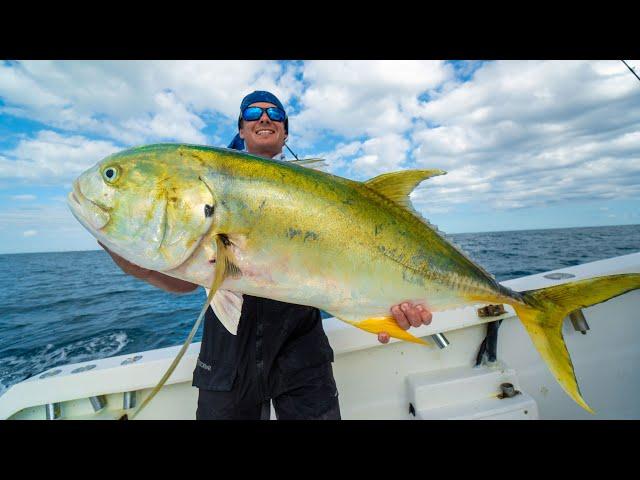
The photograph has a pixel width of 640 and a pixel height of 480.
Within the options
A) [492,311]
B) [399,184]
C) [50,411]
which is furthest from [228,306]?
[492,311]

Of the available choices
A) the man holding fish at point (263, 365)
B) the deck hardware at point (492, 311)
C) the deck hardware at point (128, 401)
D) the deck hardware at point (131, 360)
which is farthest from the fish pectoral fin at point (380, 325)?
the deck hardware at point (128, 401)

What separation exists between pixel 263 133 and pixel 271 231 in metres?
1.40

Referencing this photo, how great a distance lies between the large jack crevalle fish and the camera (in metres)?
1.49

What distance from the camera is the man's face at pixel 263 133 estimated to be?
2662 mm

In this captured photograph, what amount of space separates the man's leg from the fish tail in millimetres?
1304

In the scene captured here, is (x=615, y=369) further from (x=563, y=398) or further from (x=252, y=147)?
(x=252, y=147)

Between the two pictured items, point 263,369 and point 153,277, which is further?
point 263,369

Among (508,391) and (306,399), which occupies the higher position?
(306,399)

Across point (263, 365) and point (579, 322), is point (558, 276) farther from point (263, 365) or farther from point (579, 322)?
point (263, 365)

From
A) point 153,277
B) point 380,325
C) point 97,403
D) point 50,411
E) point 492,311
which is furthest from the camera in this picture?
point 492,311

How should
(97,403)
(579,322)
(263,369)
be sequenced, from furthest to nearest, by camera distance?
(579,322), (97,403), (263,369)

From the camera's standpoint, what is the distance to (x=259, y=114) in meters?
2.66

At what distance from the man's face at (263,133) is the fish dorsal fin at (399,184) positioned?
1185mm
